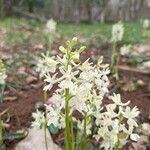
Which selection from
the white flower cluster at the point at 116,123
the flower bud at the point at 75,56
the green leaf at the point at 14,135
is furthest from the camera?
the green leaf at the point at 14,135

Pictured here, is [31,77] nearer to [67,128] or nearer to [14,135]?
[14,135]

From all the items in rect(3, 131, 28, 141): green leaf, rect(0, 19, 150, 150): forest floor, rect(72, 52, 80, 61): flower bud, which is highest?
rect(72, 52, 80, 61): flower bud

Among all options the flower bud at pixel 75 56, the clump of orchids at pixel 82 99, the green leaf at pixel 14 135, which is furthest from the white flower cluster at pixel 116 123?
the green leaf at pixel 14 135

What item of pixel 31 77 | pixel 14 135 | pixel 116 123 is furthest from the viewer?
pixel 31 77

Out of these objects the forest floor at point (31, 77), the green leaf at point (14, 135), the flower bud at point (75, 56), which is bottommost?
the green leaf at point (14, 135)

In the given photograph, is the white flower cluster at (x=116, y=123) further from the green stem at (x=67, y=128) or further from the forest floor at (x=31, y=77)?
the forest floor at (x=31, y=77)

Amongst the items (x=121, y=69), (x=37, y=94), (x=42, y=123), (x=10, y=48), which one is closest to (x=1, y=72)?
(x=42, y=123)

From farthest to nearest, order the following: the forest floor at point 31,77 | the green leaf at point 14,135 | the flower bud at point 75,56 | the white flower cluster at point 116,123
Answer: the forest floor at point 31,77 < the green leaf at point 14,135 < the white flower cluster at point 116,123 < the flower bud at point 75,56

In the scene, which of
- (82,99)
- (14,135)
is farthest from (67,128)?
(14,135)

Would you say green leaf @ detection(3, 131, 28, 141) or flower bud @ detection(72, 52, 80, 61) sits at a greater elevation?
flower bud @ detection(72, 52, 80, 61)

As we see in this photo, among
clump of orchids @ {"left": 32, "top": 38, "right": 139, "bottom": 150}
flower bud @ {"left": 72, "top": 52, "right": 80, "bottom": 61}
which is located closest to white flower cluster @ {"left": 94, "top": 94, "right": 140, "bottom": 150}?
clump of orchids @ {"left": 32, "top": 38, "right": 139, "bottom": 150}

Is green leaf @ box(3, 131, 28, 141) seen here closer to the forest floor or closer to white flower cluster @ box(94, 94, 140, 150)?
the forest floor
